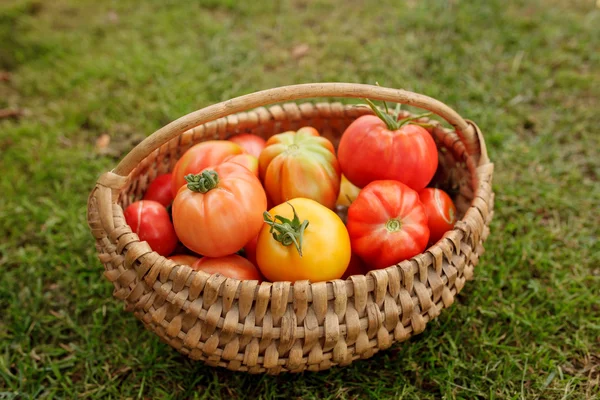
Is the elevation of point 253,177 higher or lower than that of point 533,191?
higher

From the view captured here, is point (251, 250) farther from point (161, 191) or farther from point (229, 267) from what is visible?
point (161, 191)

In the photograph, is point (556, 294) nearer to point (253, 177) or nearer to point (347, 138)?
point (347, 138)

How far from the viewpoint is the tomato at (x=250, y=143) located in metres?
2.10

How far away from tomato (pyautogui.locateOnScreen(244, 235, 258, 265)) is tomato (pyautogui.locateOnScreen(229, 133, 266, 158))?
1.40ft

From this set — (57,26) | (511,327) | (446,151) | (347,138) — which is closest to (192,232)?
(347,138)

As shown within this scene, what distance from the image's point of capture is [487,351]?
188 centimetres

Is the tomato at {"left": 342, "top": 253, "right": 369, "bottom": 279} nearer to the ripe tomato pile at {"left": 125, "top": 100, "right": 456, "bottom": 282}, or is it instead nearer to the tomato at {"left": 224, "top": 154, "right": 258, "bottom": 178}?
the ripe tomato pile at {"left": 125, "top": 100, "right": 456, "bottom": 282}

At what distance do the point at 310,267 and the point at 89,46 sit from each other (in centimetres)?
273

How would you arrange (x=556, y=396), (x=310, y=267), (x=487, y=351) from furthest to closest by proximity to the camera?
(x=487, y=351), (x=556, y=396), (x=310, y=267)

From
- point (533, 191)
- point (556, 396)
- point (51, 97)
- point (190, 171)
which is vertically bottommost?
point (556, 396)

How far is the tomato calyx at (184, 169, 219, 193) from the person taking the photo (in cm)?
162

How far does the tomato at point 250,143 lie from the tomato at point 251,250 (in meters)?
0.43

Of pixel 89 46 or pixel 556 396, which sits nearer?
pixel 556 396

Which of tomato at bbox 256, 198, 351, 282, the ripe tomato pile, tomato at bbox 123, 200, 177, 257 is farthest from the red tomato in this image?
tomato at bbox 256, 198, 351, 282
